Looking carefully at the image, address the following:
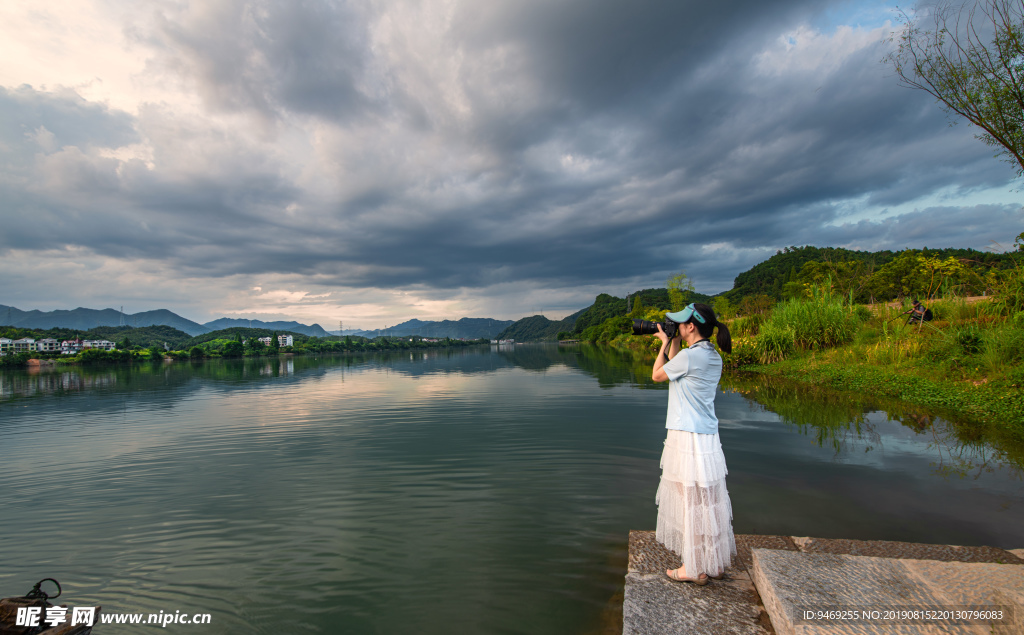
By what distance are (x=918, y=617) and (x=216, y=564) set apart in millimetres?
5813

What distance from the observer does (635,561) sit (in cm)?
338

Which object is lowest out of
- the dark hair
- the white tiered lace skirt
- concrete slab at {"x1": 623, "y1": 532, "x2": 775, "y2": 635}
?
concrete slab at {"x1": 623, "y1": 532, "x2": 775, "y2": 635}

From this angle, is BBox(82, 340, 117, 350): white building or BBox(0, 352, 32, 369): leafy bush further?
BBox(82, 340, 117, 350): white building

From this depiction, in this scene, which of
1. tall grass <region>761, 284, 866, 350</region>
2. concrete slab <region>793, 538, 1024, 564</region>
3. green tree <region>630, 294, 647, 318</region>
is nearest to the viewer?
concrete slab <region>793, 538, 1024, 564</region>

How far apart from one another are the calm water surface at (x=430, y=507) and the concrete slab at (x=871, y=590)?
120cm

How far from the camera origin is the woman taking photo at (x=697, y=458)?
2.94 meters

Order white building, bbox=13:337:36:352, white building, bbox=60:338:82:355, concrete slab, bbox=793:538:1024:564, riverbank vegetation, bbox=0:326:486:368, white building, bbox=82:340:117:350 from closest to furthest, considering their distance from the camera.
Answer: concrete slab, bbox=793:538:1024:564 < riverbank vegetation, bbox=0:326:486:368 < white building, bbox=13:337:36:352 < white building, bbox=60:338:82:355 < white building, bbox=82:340:117:350

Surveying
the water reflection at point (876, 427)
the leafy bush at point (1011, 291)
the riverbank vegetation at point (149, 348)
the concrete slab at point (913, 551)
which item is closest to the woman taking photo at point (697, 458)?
the concrete slab at point (913, 551)

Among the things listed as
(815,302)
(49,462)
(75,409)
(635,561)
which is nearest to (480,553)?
(635,561)

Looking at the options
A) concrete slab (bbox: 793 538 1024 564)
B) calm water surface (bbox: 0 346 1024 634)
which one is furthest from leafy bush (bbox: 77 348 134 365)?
concrete slab (bbox: 793 538 1024 564)

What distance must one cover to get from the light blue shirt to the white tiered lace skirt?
82 millimetres

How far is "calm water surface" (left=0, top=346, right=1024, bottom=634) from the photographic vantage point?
3.52m

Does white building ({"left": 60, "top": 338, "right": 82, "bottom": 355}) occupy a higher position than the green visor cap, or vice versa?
white building ({"left": 60, "top": 338, "right": 82, "bottom": 355})

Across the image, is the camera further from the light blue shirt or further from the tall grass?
the tall grass
